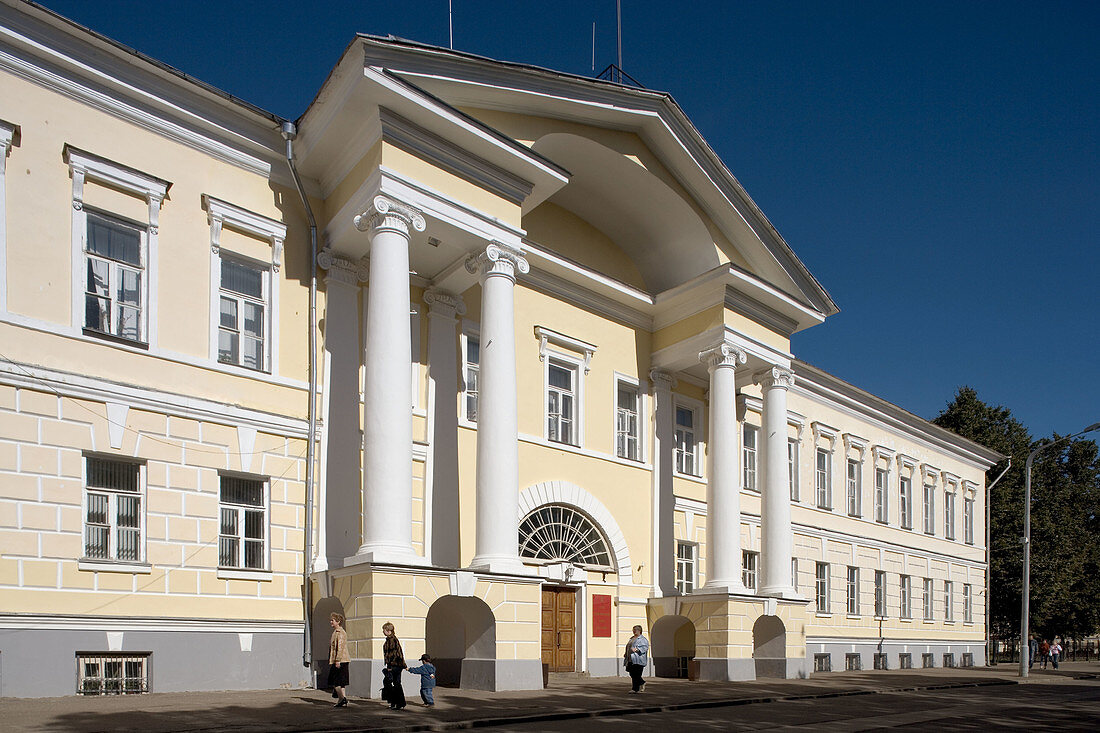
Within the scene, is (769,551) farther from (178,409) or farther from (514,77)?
(178,409)

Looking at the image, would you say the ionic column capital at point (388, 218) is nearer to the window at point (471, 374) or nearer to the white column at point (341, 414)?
the white column at point (341, 414)

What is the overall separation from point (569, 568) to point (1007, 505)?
30.5 metres

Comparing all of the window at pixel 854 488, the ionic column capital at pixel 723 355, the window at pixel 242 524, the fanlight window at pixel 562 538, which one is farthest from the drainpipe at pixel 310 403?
the window at pixel 854 488

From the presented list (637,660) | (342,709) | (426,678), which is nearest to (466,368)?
(637,660)

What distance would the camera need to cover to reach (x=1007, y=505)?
4384 cm

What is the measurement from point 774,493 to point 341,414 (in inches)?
453

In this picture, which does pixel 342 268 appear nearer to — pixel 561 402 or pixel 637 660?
pixel 561 402

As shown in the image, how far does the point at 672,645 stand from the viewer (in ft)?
76.9

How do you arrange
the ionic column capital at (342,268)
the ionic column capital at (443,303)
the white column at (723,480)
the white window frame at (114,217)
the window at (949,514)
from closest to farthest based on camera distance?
the white window frame at (114,217) < the ionic column capital at (342,268) < the ionic column capital at (443,303) < the white column at (723,480) < the window at (949,514)

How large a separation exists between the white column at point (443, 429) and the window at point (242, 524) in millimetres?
3309

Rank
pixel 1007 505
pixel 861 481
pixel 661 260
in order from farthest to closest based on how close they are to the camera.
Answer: pixel 1007 505, pixel 861 481, pixel 661 260

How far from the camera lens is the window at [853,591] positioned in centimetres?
3175

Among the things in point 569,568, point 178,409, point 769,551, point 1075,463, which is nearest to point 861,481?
point 769,551

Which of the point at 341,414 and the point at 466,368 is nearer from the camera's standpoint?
the point at 341,414
